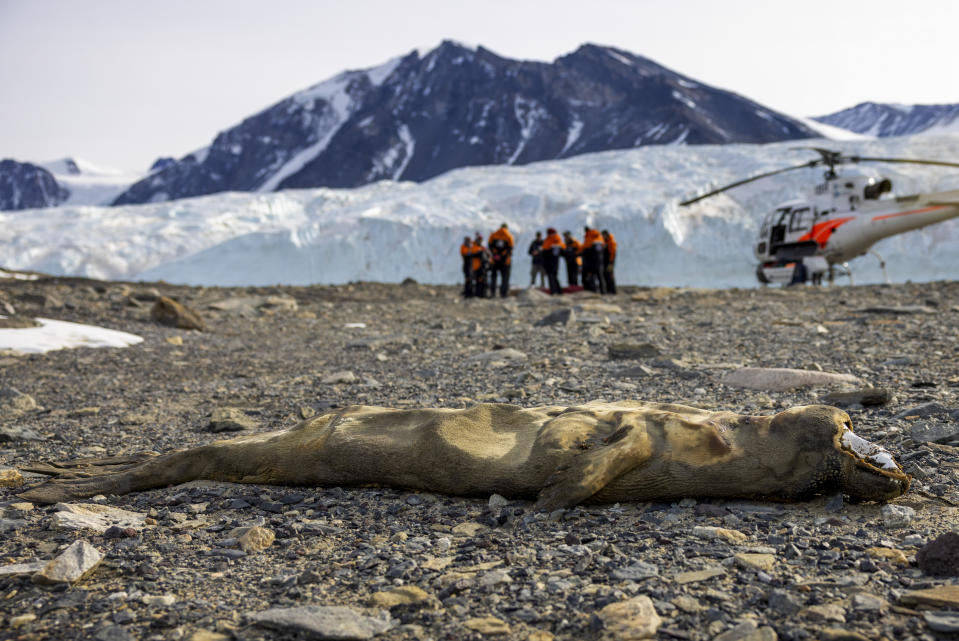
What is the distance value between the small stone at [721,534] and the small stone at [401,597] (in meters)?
1.00

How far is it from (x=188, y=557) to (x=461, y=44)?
→ 165 metres

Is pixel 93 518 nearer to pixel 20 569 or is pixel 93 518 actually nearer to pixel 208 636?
pixel 20 569

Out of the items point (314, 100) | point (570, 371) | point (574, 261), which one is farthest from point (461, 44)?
point (570, 371)

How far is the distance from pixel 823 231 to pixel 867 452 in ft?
60.1

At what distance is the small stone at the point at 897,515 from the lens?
259 centimetres

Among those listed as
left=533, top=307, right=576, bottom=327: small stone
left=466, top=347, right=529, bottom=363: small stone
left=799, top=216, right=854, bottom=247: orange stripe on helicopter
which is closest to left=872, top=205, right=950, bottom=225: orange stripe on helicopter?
left=799, top=216, right=854, bottom=247: orange stripe on helicopter

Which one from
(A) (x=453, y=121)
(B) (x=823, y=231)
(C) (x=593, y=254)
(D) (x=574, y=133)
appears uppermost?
(A) (x=453, y=121)

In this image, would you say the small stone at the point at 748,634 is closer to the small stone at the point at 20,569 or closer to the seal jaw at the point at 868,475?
the seal jaw at the point at 868,475

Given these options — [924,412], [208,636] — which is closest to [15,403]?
[208,636]

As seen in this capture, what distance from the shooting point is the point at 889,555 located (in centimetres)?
233

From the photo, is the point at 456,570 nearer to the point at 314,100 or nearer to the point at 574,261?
the point at 574,261

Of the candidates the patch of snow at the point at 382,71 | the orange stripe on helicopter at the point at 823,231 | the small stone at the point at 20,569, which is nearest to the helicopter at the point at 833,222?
the orange stripe on helicopter at the point at 823,231

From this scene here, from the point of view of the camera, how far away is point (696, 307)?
12.2 metres

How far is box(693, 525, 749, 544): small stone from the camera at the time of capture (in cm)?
251
